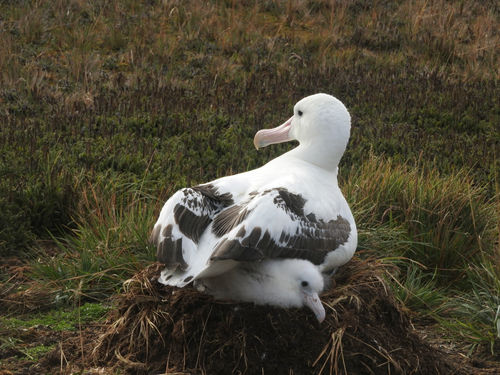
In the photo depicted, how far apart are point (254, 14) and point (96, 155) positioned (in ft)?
17.7

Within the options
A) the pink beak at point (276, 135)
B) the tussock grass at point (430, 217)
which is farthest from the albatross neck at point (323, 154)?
the tussock grass at point (430, 217)

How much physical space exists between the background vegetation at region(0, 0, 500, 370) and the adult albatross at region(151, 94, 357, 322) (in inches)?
38.0

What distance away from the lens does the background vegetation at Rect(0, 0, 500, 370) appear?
4910mm

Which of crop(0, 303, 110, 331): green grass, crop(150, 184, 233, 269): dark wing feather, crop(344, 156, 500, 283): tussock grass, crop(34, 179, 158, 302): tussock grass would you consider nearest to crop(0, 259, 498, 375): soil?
crop(0, 303, 110, 331): green grass

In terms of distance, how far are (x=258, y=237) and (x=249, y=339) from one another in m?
0.55

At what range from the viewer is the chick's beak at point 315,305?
3445mm

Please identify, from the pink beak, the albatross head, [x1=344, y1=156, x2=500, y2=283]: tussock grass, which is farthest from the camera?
[x1=344, y1=156, x2=500, y2=283]: tussock grass

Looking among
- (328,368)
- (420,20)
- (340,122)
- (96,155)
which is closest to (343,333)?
(328,368)

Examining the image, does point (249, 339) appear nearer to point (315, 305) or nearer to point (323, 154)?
point (315, 305)

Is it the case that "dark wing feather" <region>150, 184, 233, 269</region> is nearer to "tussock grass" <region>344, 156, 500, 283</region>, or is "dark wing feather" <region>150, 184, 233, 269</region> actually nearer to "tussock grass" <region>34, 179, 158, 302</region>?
"tussock grass" <region>34, 179, 158, 302</region>

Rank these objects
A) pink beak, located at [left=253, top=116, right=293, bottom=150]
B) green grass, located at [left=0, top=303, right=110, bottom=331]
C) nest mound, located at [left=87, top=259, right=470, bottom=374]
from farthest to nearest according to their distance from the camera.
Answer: pink beak, located at [left=253, top=116, right=293, bottom=150] → green grass, located at [left=0, top=303, right=110, bottom=331] → nest mound, located at [left=87, top=259, right=470, bottom=374]

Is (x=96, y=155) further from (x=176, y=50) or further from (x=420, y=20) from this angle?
(x=420, y=20)

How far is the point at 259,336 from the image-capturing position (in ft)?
11.7

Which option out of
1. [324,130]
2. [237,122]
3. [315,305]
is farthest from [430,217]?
[237,122]
